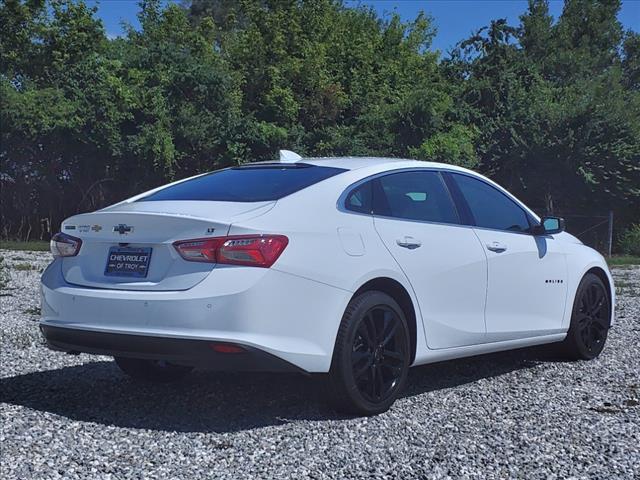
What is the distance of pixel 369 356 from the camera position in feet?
17.4

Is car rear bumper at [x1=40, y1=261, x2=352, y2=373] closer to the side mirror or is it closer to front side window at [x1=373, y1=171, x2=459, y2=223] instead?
front side window at [x1=373, y1=171, x2=459, y2=223]

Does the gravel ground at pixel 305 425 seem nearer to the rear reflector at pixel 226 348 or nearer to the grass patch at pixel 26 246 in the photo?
the rear reflector at pixel 226 348

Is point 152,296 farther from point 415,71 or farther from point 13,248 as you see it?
point 415,71

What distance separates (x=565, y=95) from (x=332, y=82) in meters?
8.20

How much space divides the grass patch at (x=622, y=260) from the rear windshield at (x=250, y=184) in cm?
1733

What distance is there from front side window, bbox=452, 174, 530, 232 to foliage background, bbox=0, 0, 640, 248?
1762 cm

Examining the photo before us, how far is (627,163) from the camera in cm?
2553

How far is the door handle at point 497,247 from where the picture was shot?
252 inches

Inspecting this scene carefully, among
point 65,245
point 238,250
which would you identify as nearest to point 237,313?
point 238,250

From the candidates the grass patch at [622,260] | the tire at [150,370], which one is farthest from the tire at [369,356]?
the grass patch at [622,260]

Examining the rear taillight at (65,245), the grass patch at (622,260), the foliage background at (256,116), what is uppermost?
the foliage background at (256,116)

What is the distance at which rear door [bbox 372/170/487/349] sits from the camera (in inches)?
222

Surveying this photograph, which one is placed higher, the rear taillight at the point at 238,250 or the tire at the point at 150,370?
the rear taillight at the point at 238,250

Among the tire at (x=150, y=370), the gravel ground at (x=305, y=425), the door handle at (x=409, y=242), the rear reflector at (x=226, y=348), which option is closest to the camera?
the gravel ground at (x=305, y=425)
